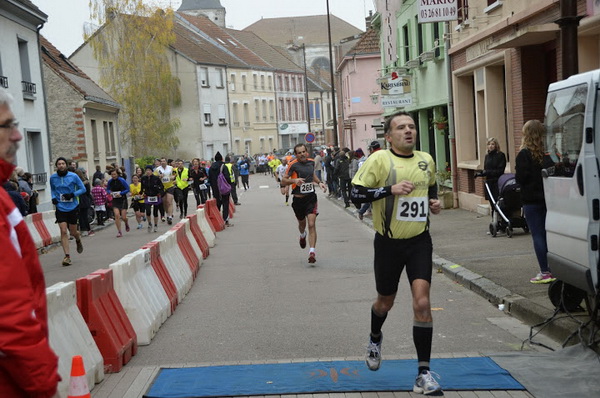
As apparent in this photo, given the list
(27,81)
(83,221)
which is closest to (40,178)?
(27,81)

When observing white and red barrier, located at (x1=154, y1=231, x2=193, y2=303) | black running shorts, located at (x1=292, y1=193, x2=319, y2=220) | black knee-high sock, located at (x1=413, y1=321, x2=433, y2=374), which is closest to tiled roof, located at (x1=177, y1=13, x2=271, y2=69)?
black running shorts, located at (x1=292, y1=193, x2=319, y2=220)

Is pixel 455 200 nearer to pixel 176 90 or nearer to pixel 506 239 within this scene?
pixel 506 239

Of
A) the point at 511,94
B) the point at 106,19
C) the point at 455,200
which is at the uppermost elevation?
the point at 106,19

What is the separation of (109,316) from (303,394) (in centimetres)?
200

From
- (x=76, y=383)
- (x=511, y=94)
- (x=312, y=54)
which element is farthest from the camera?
(x=312, y=54)

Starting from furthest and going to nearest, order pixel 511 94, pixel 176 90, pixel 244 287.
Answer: pixel 176 90, pixel 511 94, pixel 244 287

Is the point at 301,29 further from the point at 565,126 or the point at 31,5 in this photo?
the point at 565,126

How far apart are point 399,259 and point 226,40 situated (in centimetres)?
8293

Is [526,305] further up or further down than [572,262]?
Answer: further down

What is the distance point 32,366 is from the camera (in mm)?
2982

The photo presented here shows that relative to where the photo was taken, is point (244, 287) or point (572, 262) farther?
point (244, 287)

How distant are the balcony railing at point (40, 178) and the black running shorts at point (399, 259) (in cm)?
2390

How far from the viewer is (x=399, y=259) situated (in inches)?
256

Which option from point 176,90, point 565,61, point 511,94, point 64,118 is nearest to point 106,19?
point 176,90
